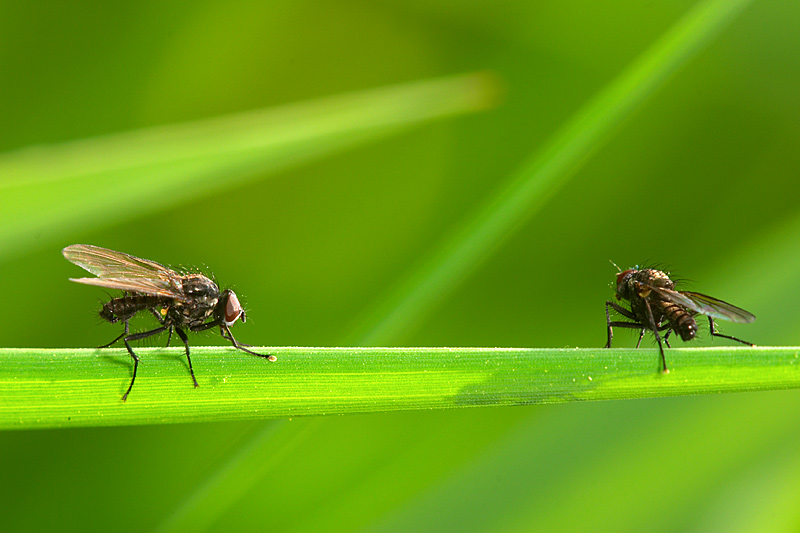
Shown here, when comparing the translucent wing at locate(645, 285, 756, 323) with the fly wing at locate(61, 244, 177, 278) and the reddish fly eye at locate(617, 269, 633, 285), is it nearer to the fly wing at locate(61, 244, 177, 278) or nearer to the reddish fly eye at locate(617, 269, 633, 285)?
the reddish fly eye at locate(617, 269, 633, 285)

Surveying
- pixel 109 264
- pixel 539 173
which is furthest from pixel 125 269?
pixel 539 173

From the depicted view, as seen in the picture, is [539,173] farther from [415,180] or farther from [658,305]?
[415,180]

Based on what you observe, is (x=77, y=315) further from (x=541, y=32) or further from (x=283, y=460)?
(x=541, y=32)

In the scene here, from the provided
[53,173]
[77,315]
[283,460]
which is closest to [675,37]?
[283,460]

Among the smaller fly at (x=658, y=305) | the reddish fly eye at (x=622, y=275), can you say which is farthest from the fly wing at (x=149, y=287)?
the reddish fly eye at (x=622, y=275)

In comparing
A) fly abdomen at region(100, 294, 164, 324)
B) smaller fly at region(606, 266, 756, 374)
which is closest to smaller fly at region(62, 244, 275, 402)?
fly abdomen at region(100, 294, 164, 324)

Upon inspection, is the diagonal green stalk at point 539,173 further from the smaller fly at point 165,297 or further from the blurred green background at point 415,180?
the smaller fly at point 165,297
